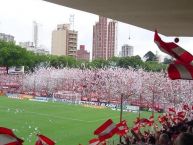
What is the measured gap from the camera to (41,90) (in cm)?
3553

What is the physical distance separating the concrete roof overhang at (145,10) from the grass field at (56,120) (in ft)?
25.1

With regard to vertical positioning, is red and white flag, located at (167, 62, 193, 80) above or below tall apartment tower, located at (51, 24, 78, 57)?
below

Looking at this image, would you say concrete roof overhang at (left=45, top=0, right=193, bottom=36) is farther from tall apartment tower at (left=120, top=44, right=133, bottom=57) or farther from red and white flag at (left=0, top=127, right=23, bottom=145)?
tall apartment tower at (left=120, top=44, right=133, bottom=57)

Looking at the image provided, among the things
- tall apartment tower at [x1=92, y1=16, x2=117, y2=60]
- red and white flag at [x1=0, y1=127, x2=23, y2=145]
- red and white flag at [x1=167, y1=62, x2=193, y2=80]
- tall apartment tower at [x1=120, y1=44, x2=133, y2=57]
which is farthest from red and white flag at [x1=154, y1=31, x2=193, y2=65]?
tall apartment tower at [x1=120, y1=44, x2=133, y2=57]

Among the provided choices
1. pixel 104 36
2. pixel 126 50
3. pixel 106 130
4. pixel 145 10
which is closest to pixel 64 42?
pixel 104 36

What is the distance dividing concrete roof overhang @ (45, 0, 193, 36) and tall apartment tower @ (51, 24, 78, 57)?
288 ft

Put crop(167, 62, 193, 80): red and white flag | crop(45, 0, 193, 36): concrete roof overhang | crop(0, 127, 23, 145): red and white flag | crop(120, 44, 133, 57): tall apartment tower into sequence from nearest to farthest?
crop(0, 127, 23, 145): red and white flag
crop(167, 62, 193, 80): red and white flag
crop(45, 0, 193, 36): concrete roof overhang
crop(120, 44, 133, 57): tall apartment tower

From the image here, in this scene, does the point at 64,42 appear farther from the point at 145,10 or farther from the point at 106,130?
the point at 106,130

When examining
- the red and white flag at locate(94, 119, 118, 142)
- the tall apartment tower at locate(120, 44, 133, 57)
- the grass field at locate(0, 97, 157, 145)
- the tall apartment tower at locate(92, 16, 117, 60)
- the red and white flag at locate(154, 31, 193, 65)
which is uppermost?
the tall apartment tower at locate(92, 16, 117, 60)

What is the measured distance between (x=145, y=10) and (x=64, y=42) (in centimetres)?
8937

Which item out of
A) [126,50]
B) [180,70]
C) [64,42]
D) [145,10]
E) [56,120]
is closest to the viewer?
[180,70]

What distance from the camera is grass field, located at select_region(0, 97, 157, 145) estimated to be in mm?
15109

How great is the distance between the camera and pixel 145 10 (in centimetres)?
538

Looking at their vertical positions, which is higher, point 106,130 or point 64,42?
point 64,42
